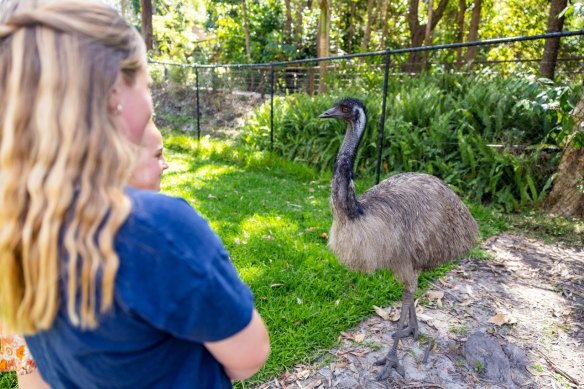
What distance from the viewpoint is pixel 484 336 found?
117 inches

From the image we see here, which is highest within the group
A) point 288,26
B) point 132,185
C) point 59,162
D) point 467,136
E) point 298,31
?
point 288,26

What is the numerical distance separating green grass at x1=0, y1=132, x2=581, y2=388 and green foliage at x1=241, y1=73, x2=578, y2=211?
0.44 metres

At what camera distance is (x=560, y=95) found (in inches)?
156

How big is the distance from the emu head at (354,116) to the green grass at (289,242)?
4.23ft

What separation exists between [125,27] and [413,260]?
2.55 metres

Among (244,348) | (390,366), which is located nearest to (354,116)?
(390,366)

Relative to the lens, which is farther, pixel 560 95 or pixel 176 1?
pixel 176 1

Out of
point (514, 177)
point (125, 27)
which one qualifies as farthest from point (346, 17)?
point (125, 27)

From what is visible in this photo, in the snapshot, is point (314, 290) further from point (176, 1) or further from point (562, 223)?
point (176, 1)

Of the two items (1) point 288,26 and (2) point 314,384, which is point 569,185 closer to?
(2) point 314,384

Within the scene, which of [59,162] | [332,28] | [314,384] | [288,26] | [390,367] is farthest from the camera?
[332,28]

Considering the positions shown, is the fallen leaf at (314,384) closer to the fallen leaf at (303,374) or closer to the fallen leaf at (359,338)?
the fallen leaf at (303,374)

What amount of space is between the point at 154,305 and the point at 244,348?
20 cm

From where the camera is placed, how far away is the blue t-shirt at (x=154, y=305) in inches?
27.4
